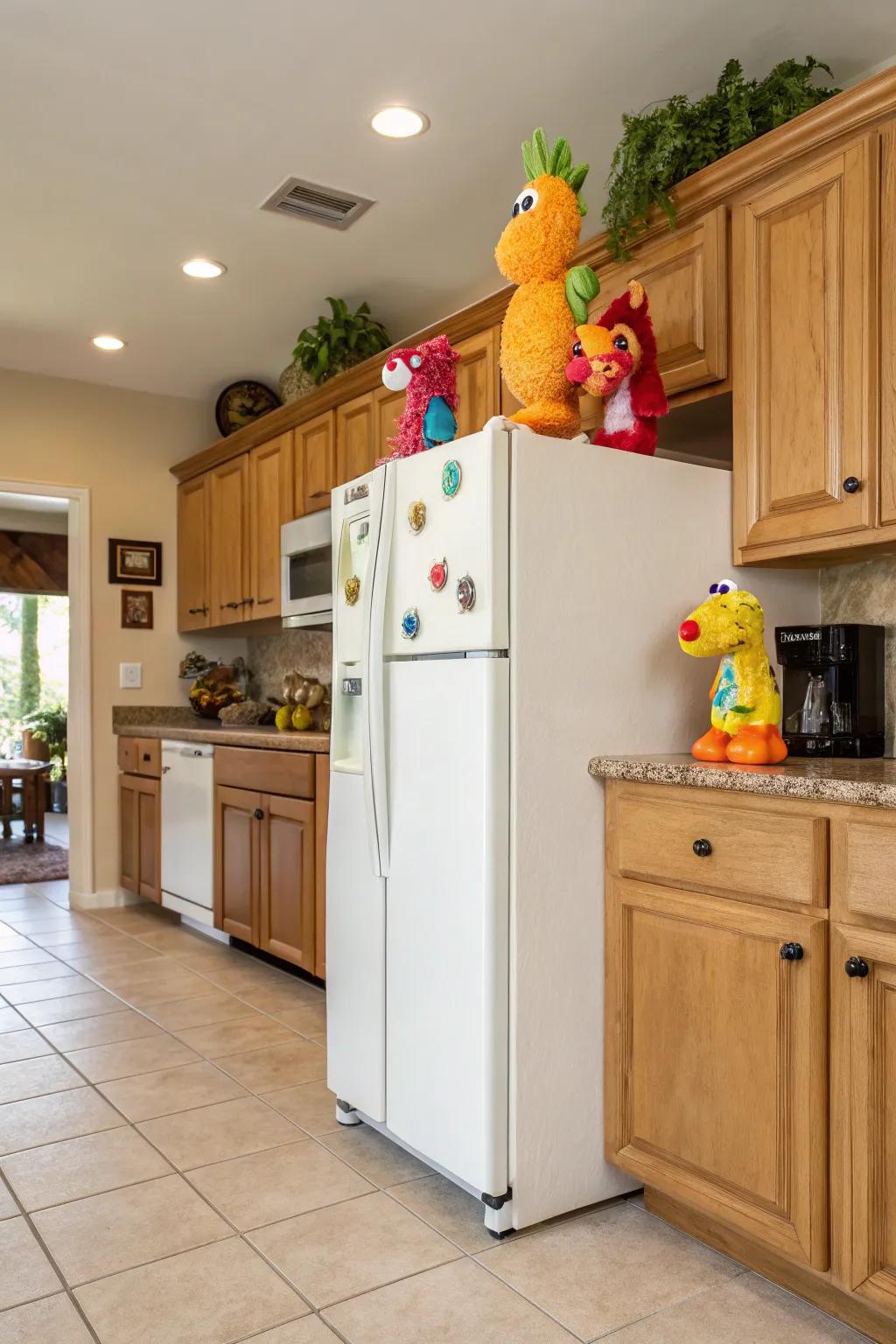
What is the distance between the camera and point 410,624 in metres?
2.19

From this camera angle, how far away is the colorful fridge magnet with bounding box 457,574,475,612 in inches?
79.1

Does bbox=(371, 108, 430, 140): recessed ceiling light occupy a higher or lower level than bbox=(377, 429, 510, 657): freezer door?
higher

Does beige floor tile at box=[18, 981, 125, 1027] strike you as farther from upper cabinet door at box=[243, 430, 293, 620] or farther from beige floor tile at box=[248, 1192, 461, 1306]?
upper cabinet door at box=[243, 430, 293, 620]

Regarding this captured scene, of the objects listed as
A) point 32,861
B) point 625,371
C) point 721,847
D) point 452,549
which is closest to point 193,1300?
point 721,847

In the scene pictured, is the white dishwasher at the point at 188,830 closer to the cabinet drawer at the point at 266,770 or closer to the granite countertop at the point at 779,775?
the cabinet drawer at the point at 266,770

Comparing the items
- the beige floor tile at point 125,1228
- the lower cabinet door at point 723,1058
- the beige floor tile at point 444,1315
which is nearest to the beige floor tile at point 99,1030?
the beige floor tile at point 125,1228

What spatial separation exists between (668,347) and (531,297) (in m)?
0.34

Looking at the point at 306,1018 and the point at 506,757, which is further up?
the point at 506,757

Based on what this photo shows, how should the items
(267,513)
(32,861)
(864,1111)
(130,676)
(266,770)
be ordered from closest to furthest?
(864,1111) → (266,770) → (267,513) → (130,676) → (32,861)

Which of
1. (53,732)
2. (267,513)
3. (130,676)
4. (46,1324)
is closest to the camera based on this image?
(46,1324)

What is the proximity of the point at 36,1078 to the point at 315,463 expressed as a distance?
A: 7.85 feet

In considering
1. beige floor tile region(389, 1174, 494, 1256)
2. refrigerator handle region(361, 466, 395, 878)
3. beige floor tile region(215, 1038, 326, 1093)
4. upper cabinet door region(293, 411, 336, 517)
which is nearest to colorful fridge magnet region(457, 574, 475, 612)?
refrigerator handle region(361, 466, 395, 878)

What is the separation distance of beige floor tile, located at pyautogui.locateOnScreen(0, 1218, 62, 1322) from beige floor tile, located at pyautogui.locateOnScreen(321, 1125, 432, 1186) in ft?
2.11

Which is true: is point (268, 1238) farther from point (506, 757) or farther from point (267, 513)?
point (267, 513)
